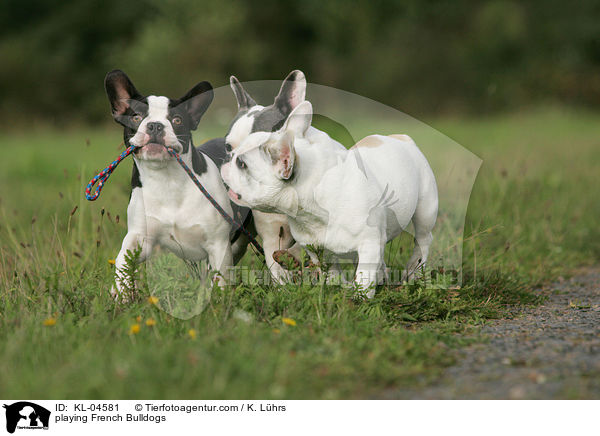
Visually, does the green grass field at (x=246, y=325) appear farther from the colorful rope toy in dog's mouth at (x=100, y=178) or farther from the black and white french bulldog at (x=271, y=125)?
the black and white french bulldog at (x=271, y=125)

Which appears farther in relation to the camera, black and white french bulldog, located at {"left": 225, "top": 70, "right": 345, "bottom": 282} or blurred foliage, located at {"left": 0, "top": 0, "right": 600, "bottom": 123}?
blurred foliage, located at {"left": 0, "top": 0, "right": 600, "bottom": 123}

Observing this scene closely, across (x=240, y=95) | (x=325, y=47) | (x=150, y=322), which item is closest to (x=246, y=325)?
(x=150, y=322)

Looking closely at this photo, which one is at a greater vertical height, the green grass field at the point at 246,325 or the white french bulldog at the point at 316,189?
the white french bulldog at the point at 316,189

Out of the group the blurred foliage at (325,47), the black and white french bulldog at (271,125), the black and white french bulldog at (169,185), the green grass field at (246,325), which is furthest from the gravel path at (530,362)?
the blurred foliage at (325,47)

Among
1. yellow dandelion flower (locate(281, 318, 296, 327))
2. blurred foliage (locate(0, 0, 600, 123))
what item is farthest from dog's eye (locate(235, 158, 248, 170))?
blurred foliage (locate(0, 0, 600, 123))

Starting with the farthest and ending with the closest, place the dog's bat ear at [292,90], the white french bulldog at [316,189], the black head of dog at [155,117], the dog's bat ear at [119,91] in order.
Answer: the dog's bat ear at [292,90], the dog's bat ear at [119,91], the black head of dog at [155,117], the white french bulldog at [316,189]

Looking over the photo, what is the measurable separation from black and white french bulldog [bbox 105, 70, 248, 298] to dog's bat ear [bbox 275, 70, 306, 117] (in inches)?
16.3

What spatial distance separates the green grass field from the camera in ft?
8.17

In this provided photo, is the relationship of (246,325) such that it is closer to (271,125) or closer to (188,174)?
(188,174)
